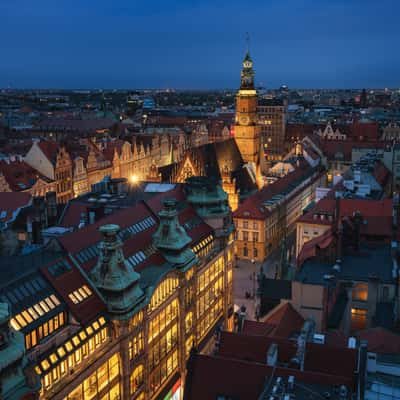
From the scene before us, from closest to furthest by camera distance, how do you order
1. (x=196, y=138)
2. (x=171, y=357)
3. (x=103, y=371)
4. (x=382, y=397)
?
(x=382, y=397) < (x=103, y=371) < (x=171, y=357) < (x=196, y=138)

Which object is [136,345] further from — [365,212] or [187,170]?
[187,170]

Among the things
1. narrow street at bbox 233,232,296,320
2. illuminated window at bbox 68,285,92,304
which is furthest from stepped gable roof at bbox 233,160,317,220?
illuminated window at bbox 68,285,92,304

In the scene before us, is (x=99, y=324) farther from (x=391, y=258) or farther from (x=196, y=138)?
(x=196, y=138)

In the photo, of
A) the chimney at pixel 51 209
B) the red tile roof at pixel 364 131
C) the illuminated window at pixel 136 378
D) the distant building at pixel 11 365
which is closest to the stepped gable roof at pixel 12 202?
the chimney at pixel 51 209

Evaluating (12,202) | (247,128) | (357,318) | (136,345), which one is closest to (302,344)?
(136,345)

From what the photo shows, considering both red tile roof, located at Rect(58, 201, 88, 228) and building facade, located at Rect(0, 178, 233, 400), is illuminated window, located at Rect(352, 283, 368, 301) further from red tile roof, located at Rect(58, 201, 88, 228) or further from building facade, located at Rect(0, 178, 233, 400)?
red tile roof, located at Rect(58, 201, 88, 228)

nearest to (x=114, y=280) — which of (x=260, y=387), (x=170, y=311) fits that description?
(x=170, y=311)

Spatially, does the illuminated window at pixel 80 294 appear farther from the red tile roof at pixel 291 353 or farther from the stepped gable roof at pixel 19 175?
the stepped gable roof at pixel 19 175
